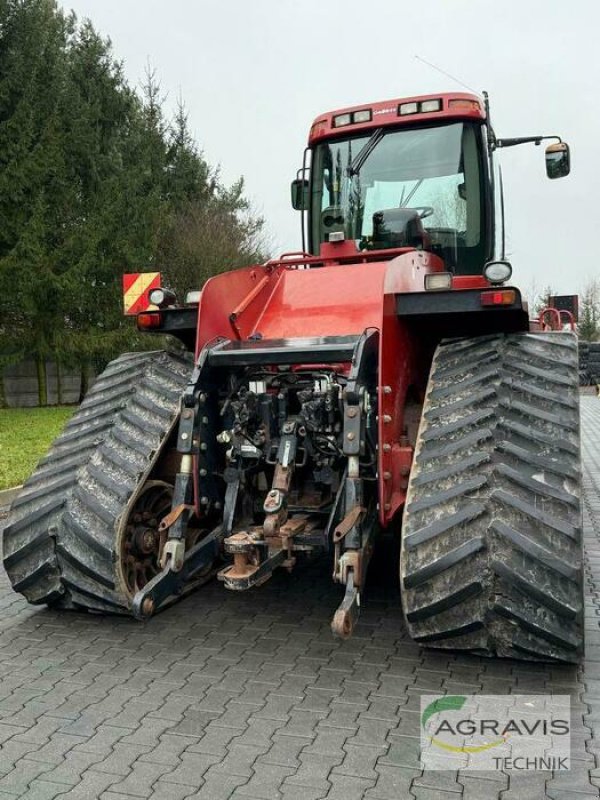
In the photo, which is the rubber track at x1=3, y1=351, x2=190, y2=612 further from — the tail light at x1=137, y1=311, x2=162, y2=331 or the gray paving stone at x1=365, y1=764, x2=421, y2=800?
the gray paving stone at x1=365, y1=764, x2=421, y2=800

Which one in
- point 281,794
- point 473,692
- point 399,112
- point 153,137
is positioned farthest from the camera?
point 153,137

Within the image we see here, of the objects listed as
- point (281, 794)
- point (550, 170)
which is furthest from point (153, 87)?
point (281, 794)

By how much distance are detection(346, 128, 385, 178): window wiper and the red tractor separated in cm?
56

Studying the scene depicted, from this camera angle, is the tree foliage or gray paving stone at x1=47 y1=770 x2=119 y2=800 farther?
the tree foliage

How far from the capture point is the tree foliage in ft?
60.5

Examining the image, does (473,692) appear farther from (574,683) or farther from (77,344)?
(77,344)

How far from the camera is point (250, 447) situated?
4309 mm

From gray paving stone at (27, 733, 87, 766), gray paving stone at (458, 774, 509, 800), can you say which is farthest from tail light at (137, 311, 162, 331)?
gray paving stone at (458, 774, 509, 800)

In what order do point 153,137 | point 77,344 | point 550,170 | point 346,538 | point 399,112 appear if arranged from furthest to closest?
point 153,137
point 77,344
point 550,170
point 399,112
point 346,538

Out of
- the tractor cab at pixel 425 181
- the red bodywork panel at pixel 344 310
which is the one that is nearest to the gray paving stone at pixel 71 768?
the red bodywork panel at pixel 344 310

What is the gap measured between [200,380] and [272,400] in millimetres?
415

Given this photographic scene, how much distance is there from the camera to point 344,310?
4.65 m

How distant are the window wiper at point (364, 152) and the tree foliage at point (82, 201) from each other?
13640 millimetres

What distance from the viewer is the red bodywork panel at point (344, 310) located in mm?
4133
